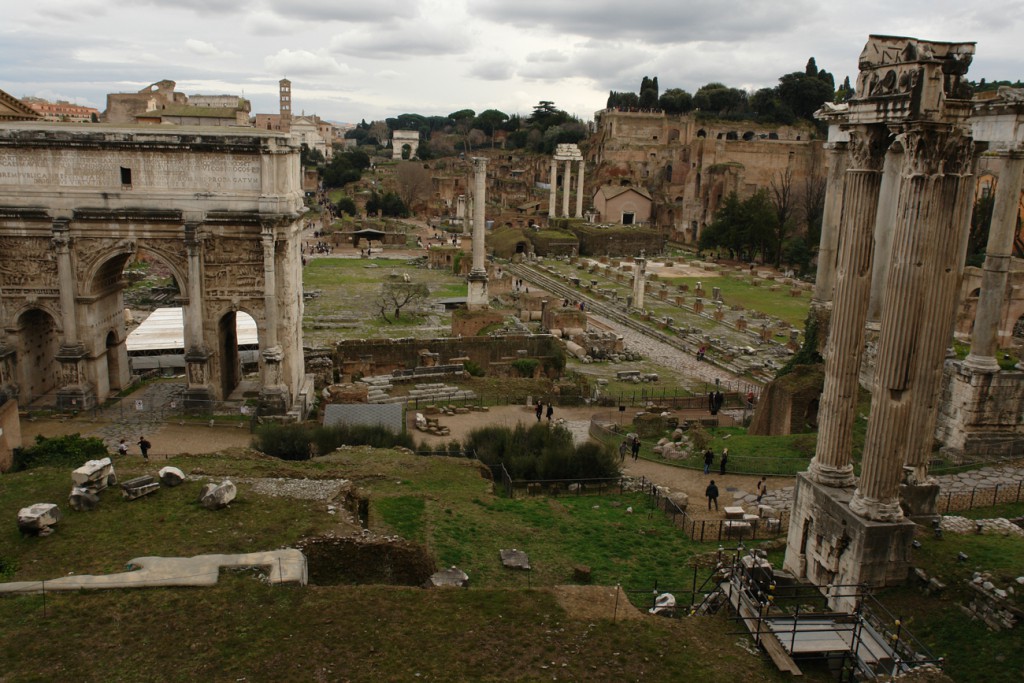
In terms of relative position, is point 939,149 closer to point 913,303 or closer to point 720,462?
point 913,303

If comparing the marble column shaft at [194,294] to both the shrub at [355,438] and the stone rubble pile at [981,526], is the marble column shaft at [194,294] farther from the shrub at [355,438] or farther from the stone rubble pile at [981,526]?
the stone rubble pile at [981,526]

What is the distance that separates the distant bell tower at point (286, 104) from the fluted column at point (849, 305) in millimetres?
142442

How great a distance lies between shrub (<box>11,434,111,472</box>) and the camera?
14805 mm

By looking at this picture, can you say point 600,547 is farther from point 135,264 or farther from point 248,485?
point 135,264

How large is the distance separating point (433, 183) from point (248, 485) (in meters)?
85.8

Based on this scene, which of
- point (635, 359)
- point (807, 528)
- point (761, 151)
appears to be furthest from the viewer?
point (761, 151)

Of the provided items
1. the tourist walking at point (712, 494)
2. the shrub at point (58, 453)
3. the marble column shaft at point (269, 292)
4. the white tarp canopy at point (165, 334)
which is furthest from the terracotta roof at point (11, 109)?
the tourist walking at point (712, 494)

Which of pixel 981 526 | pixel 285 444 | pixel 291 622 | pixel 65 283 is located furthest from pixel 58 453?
pixel 981 526

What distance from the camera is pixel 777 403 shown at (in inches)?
784

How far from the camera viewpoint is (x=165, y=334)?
92.0ft

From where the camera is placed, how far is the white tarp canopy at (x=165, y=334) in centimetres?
2641

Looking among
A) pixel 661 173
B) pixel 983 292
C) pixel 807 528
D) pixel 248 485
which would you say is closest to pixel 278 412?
pixel 248 485

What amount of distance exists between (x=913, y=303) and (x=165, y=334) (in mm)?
25160

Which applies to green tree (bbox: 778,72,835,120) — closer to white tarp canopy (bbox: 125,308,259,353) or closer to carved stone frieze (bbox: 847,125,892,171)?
white tarp canopy (bbox: 125,308,259,353)
